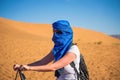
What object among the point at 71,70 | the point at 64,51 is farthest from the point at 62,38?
the point at 71,70

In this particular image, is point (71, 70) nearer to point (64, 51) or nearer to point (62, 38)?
point (64, 51)

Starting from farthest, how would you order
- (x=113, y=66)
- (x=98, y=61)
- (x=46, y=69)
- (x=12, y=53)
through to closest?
(x=12, y=53), (x=98, y=61), (x=113, y=66), (x=46, y=69)

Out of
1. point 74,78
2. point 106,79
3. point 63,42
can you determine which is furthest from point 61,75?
point 106,79

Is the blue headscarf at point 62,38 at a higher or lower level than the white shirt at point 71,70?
higher

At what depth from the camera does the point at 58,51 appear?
2898mm

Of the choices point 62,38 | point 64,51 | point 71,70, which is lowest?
point 71,70

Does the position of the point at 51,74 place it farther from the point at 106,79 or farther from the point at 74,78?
the point at 74,78

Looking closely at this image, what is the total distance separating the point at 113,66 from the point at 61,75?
1009 cm

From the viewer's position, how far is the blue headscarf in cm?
284

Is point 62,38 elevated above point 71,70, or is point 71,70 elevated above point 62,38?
point 62,38

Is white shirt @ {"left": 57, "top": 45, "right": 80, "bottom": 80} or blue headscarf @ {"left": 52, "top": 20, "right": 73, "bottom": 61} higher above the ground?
blue headscarf @ {"left": 52, "top": 20, "right": 73, "bottom": 61}

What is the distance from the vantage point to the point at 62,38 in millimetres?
2828

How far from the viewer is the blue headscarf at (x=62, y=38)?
284 centimetres

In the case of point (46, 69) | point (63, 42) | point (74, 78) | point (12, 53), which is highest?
point (63, 42)
